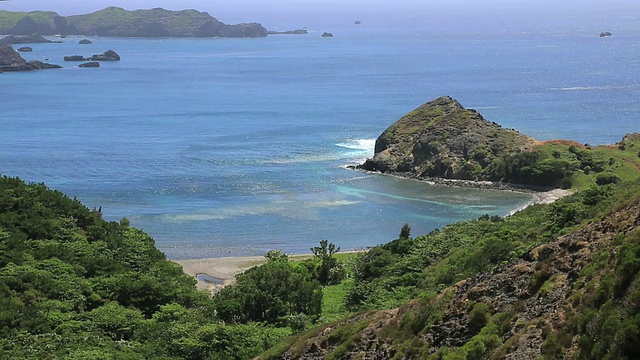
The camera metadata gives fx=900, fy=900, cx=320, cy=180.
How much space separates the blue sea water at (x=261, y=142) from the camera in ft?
271

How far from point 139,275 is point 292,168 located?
58.0 m

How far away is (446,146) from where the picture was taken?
10356 cm

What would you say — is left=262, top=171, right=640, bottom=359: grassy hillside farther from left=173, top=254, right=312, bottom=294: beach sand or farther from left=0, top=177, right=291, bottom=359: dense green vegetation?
left=173, top=254, right=312, bottom=294: beach sand

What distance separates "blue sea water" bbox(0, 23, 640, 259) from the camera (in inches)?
3253

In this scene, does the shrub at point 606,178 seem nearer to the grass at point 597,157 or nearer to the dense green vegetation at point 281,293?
the grass at point 597,157

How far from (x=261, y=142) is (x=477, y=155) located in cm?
3201

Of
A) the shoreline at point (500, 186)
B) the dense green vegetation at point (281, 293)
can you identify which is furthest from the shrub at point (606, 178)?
the dense green vegetation at point (281, 293)

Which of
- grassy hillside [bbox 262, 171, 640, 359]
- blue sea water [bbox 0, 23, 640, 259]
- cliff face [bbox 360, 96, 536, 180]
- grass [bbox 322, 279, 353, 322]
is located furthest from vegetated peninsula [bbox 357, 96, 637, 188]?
grassy hillside [bbox 262, 171, 640, 359]

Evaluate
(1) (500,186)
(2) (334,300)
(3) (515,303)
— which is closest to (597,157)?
(1) (500,186)

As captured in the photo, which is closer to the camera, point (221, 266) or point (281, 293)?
point (281, 293)

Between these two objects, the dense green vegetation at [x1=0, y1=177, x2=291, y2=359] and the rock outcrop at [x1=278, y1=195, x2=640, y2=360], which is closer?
the rock outcrop at [x1=278, y1=195, x2=640, y2=360]

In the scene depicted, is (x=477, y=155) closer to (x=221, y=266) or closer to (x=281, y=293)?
(x=221, y=266)

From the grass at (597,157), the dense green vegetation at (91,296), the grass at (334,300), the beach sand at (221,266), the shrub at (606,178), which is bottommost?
the beach sand at (221,266)

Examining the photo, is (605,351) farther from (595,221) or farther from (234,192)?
(234,192)
